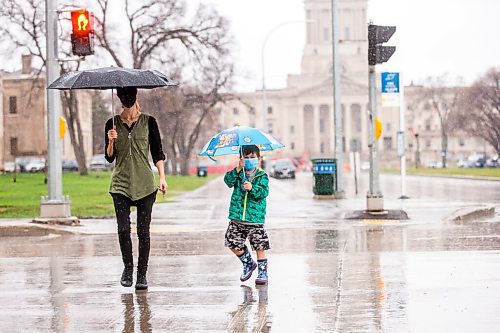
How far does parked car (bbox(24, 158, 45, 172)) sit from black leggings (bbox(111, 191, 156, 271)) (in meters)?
74.1

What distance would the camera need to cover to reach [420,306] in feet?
27.5

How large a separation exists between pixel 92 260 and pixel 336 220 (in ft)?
28.7

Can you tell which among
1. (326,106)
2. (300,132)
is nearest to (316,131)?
(300,132)

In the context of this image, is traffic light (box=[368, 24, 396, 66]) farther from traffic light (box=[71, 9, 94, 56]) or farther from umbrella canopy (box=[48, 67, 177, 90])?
umbrella canopy (box=[48, 67, 177, 90])

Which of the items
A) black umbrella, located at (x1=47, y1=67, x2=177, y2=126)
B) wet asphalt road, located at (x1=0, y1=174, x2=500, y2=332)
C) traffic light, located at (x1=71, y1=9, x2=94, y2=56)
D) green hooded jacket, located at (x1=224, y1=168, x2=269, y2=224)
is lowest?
wet asphalt road, located at (x1=0, y1=174, x2=500, y2=332)

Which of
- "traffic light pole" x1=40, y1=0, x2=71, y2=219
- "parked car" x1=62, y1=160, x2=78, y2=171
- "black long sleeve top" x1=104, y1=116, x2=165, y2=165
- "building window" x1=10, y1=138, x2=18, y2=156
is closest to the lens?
"black long sleeve top" x1=104, y1=116, x2=165, y2=165

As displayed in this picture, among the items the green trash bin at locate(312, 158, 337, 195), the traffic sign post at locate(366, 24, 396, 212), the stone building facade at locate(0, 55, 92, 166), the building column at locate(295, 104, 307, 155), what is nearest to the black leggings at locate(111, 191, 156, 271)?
the traffic sign post at locate(366, 24, 396, 212)

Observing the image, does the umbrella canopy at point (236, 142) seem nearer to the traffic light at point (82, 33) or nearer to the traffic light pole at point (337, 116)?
the traffic light at point (82, 33)

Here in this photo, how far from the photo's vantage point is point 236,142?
32.9 feet

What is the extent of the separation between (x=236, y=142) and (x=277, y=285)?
5.13 ft

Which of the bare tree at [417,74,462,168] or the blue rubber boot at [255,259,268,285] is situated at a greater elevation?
the bare tree at [417,74,462,168]

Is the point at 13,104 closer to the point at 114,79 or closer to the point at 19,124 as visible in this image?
the point at 19,124

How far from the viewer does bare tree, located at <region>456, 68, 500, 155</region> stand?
89125mm

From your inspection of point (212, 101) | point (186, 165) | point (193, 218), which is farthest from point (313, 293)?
point (186, 165)
